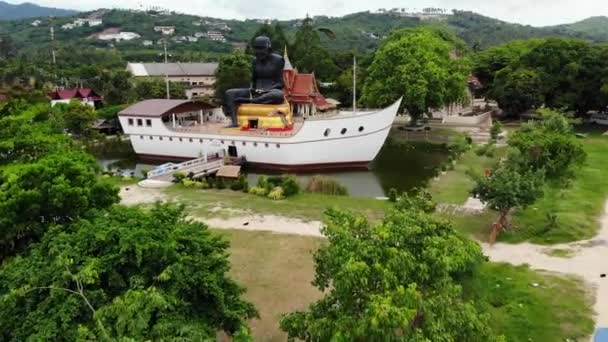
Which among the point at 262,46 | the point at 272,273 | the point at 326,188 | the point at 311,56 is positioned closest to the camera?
the point at 272,273

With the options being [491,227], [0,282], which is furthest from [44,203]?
[491,227]

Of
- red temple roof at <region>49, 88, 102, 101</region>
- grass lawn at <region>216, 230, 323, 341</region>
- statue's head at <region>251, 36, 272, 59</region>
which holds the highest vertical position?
statue's head at <region>251, 36, 272, 59</region>

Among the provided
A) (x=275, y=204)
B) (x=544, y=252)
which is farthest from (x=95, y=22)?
(x=544, y=252)

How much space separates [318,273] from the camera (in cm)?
803

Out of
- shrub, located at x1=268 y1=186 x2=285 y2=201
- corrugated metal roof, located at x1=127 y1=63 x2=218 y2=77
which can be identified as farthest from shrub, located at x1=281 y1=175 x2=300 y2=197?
corrugated metal roof, located at x1=127 y1=63 x2=218 y2=77

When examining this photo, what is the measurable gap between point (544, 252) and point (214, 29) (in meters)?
145

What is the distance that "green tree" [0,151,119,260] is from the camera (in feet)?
30.8

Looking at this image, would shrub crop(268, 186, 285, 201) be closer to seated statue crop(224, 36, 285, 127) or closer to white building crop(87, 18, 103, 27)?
seated statue crop(224, 36, 285, 127)

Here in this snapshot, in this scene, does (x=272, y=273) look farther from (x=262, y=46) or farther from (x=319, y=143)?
(x=262, y=46)

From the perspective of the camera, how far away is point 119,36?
12744cm

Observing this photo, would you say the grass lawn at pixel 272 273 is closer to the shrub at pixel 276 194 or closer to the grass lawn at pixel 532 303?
the grass lawn at pixel 532 303

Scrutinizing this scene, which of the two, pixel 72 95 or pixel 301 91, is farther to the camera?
pixel 72 95

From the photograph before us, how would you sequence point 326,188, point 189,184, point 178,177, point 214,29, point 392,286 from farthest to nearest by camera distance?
point 214,29 < point 178,177 < point 189,184 < point 326,188 < point 392,286

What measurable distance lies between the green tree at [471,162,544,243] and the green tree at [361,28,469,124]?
19.3 m
